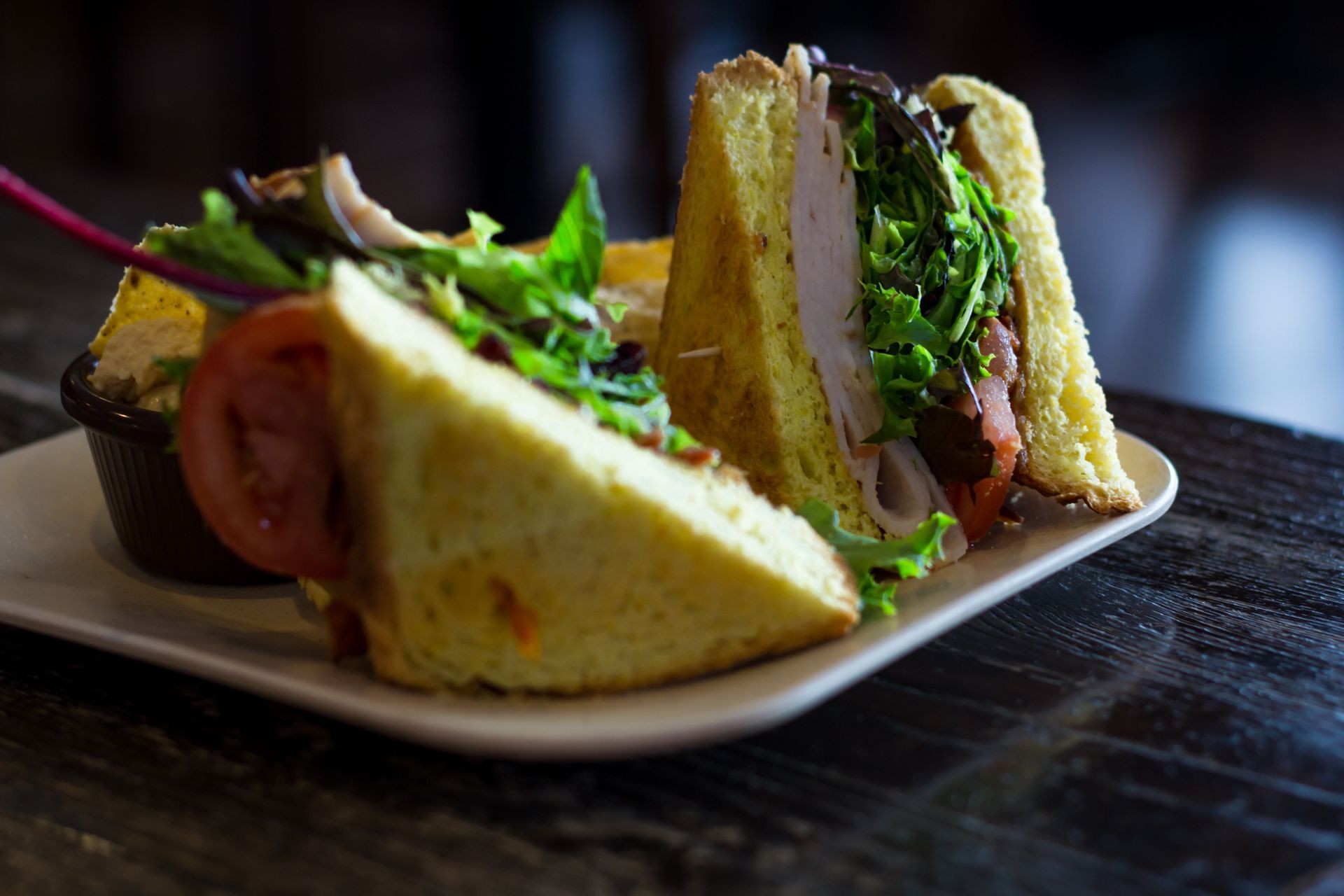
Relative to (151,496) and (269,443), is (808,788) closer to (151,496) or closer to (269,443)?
(269,443)

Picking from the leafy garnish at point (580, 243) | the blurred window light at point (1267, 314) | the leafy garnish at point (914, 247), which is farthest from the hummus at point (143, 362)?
the blurred window light at point (1267, 314)

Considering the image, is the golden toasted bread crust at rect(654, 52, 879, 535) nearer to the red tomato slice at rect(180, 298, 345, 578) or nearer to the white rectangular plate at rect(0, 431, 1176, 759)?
the white rectangular plate at rect(0, 431, 1176, 759)

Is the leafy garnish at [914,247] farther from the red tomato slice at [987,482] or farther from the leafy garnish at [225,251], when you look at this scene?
the leafy garnish at [225,251]

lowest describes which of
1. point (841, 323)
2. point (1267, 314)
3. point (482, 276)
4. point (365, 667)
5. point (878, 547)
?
point (1267, 314)

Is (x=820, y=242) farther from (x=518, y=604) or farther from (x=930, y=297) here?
(x=518, y=604)

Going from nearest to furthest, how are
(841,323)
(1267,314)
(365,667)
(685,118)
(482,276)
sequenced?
(365,667) < (482,276) < (841,323) < (1267,314) < (685,118)

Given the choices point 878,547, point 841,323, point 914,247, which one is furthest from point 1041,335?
point 878,547

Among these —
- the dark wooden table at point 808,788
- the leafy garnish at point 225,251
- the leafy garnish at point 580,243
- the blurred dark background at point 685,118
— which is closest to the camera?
the dark wooden table at point 808,788

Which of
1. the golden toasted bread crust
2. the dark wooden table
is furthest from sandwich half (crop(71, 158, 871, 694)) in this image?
the golden toasted bread crust
